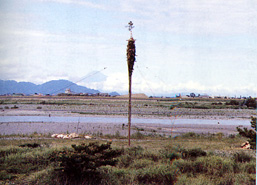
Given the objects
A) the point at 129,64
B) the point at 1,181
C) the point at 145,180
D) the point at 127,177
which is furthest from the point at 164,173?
the point at 129,64

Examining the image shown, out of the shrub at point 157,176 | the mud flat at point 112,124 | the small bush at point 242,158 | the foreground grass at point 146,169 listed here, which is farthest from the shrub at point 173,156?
the mud flat at point 112,124

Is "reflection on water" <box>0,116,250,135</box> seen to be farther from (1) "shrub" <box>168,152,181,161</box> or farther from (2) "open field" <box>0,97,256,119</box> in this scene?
(1) "shrub" <box>168,152,181,161</box>

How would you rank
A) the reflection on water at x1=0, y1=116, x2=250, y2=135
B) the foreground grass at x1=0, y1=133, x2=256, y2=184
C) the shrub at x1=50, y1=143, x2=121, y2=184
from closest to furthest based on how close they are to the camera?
the shrub at x1=50, y1=143, x2=121, y2=184, the foreground grass at x1=0, y1=133, x2=256, y2=184, the reflection on water at x1=0, y1=116, x2=250, y2=135

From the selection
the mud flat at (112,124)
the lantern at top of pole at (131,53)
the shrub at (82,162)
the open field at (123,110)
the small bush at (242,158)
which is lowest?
the mud flat at (112,124)

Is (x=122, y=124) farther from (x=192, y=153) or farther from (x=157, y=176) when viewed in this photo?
(x=157, y=176)

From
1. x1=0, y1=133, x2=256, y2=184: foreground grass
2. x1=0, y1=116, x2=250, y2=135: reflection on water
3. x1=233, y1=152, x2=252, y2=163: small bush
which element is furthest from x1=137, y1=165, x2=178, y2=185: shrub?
x1=0, y1=116, x2=250, y2=135: reflection on water

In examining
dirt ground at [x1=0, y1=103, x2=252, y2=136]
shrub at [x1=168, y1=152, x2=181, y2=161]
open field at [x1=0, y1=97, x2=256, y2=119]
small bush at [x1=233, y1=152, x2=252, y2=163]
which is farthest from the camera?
open field at [x1=0, y1=97, x2=256, y2=119]

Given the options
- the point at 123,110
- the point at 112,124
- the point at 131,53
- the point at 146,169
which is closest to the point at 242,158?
the point at 146,169

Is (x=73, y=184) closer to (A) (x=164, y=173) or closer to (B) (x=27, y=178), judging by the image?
(B) (x=27, y=178)

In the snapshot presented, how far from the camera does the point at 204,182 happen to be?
9336mm

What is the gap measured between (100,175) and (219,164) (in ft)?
18.5

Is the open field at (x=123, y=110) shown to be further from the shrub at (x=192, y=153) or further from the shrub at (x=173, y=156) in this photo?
the shrub at (x=173, y=156)

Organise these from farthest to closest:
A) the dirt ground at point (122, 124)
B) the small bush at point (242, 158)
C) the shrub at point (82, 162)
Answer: the dirt ground at point (122, 124) < the small bush at point (242, 158) < the shrub at point (82, 162)

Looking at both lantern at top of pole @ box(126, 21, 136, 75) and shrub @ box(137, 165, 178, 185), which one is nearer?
shrub @ box(137, 165, 178, 185)
